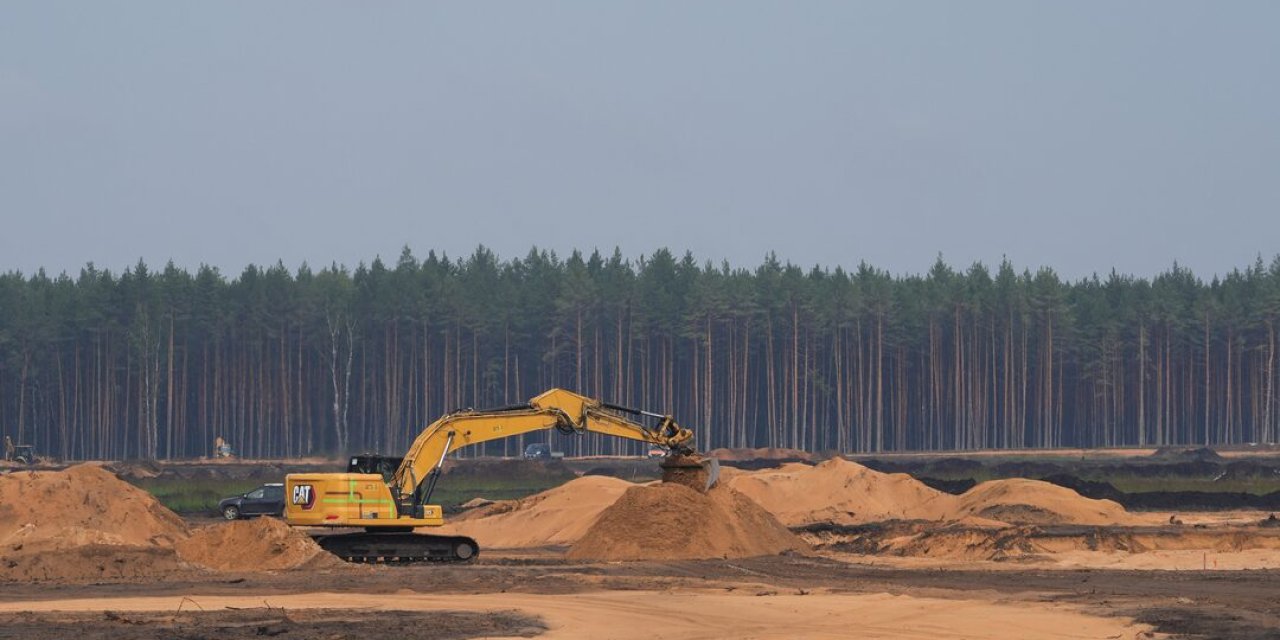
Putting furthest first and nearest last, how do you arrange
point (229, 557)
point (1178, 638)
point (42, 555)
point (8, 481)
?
point (8, 481)
point (229, 557)
point (42, 555)
point (1178, 638)

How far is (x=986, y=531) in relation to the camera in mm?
44375

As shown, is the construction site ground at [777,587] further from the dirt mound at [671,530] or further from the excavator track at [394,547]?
the excavator track at [394,547]

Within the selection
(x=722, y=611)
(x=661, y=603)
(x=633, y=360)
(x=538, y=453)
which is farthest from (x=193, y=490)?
(x=633, y=360)

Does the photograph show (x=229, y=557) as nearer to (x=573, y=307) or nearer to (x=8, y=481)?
(x=8, y=481)

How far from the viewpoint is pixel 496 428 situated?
132 feet

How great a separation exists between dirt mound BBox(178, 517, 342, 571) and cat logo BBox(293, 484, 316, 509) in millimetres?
594

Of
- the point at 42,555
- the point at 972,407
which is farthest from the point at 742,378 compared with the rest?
the point at 42,555

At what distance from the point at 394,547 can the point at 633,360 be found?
96.9 metres

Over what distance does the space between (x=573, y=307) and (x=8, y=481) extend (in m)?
89.2

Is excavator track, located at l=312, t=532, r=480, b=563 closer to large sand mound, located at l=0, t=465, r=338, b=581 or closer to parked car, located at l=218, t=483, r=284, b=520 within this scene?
large sand mound, located at l=0, t=465, r=338, b=581

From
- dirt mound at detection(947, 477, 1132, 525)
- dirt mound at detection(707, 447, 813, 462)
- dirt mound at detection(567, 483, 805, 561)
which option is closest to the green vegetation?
dirt mound at detection(567, 483, 805, 561)

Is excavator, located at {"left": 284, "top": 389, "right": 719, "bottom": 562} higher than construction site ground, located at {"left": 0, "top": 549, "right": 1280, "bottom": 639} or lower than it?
higher

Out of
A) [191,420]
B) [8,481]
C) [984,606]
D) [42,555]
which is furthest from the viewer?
[191,420]

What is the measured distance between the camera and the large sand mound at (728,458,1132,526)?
51.9 meters
